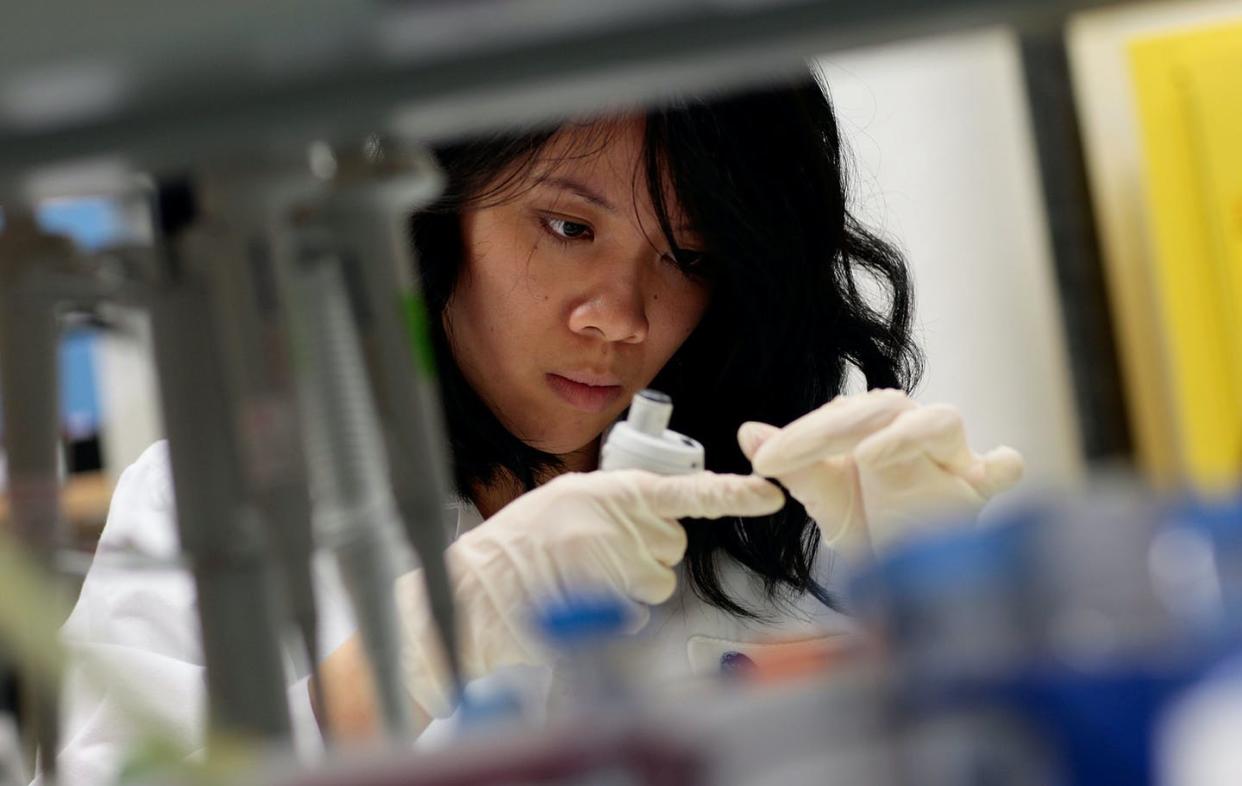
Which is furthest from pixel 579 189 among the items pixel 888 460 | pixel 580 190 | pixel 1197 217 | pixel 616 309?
pixel 1197 217

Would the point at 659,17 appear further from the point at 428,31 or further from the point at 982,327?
the point at 982,327

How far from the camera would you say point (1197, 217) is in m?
1.53

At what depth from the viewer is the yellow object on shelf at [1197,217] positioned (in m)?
1.51

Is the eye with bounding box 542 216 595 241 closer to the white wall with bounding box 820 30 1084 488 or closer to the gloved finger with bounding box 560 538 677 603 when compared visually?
the gloved finger with bounding box 560 538 677 603

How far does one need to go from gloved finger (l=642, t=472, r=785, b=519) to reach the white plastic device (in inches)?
1.2

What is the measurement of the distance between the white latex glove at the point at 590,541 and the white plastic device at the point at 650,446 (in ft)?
0.09

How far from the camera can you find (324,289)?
0.45 metres

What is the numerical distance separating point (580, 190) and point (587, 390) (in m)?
0.18

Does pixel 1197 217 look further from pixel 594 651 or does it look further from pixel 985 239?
pixel 594 651

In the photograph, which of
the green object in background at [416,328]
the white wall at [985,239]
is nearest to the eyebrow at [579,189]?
the white wall at [985,239]

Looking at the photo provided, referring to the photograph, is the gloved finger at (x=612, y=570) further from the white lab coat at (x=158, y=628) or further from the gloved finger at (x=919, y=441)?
the gloved finger at (x=919, y=441)

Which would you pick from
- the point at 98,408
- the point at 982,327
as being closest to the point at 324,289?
the point at 982,327

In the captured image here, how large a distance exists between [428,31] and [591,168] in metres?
0.76

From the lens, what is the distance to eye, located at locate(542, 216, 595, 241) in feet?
3.84
